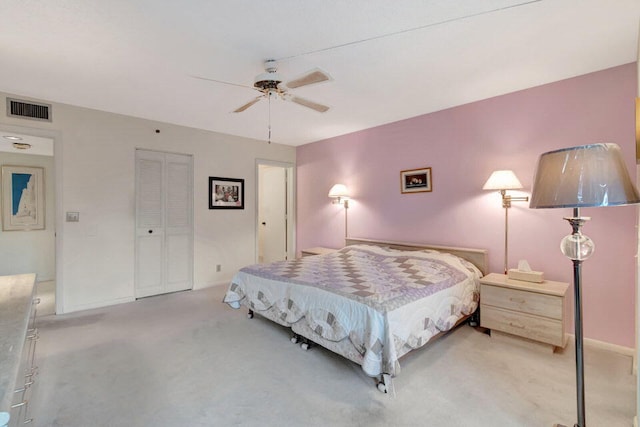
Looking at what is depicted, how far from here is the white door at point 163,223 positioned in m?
4.08

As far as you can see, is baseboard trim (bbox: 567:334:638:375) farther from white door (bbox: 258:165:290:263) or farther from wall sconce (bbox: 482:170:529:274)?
white door (bbox: 258:165:290:263)

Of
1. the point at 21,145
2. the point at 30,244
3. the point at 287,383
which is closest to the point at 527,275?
the point at 287,383

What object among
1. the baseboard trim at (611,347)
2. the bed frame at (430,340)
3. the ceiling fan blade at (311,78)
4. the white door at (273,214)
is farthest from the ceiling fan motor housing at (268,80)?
the baseboard trim at (611,347)

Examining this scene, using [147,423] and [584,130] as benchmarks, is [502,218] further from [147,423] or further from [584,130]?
[147,423]

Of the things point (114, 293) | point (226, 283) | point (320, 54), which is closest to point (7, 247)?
point (114, 293)

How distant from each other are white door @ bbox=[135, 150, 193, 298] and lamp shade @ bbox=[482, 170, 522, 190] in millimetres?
4005

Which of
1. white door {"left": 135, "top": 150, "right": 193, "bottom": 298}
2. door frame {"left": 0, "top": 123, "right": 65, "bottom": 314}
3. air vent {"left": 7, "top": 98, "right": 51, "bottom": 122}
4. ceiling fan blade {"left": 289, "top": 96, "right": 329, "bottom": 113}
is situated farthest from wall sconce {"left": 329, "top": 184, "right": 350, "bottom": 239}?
air vent {"left": 7, "top": 98, "right": 51, "bottom": 122}

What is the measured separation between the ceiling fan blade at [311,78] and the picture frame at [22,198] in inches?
216

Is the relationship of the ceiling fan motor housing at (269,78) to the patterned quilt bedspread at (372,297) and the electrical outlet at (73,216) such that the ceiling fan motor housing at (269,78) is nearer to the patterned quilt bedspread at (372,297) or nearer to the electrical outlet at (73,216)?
the patterned quilt bedspread at (372,297)

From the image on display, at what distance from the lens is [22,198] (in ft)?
16.2

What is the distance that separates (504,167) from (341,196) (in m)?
2.25

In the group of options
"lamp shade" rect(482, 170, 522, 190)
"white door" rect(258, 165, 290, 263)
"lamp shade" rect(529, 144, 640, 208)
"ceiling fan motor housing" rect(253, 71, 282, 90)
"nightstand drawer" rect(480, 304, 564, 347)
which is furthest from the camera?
"white door" rect(258, 165, 290, 263)

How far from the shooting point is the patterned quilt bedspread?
2.03m

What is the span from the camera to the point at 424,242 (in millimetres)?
3869
